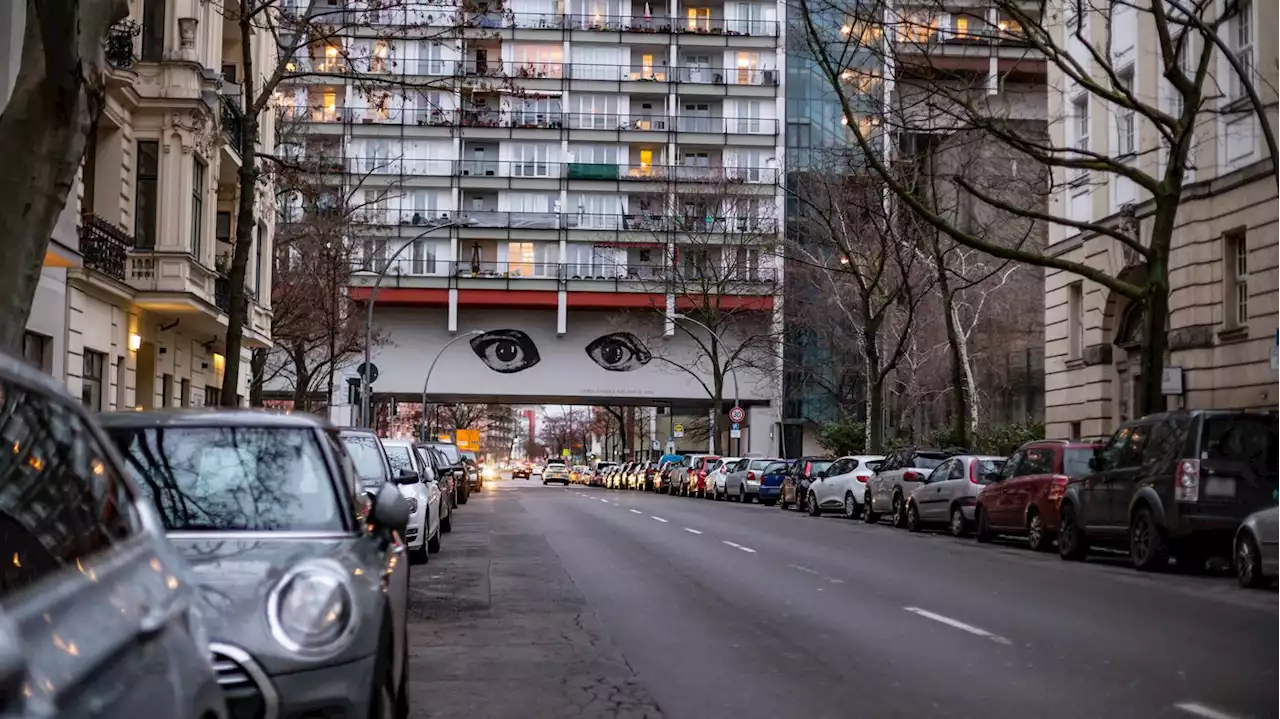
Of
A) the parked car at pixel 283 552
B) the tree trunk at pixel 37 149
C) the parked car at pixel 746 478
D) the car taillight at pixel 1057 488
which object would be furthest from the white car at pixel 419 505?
the parked car at pixel 746 478

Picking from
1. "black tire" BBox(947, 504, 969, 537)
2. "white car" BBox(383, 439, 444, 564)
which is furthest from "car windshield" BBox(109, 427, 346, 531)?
"black tire" BBox(947, 504, 969, 537)

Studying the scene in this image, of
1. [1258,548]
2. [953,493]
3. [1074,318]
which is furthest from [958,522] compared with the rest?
[1074,318]

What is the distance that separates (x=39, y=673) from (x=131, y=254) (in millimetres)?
25802

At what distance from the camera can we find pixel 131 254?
26.3 metres

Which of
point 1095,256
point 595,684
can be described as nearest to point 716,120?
A: point 1095,256

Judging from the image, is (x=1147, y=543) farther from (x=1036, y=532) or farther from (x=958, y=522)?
(x=958, y=522)

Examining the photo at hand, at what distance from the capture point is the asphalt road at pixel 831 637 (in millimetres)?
8250

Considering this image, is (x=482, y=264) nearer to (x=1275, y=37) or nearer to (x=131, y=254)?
(x=131, y=254)

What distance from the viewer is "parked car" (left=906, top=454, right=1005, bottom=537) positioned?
25281 millimetres

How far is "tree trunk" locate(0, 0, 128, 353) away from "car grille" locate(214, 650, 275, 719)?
6871mm

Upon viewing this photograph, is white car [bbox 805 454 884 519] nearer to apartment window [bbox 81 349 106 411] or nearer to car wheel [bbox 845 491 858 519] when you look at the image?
car wheel [bbox 845 491 858 519]

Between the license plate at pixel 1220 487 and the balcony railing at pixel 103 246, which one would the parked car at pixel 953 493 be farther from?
the balcony railing at pixel 103 246

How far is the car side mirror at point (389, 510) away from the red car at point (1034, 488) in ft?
51.2

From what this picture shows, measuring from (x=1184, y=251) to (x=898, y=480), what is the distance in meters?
7.50
